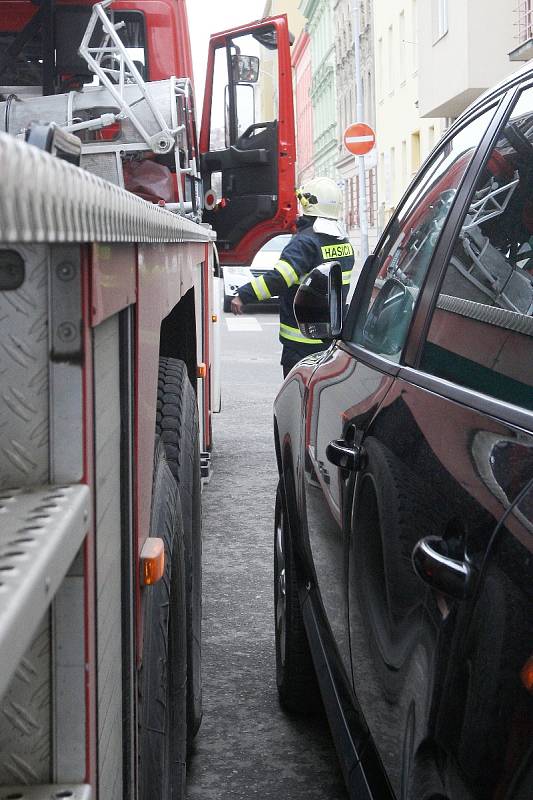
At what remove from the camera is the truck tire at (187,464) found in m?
2.74

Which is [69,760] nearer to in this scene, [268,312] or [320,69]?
[268,312]

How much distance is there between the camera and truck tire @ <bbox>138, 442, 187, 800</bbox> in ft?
6.26

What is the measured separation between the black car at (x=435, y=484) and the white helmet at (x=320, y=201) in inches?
178

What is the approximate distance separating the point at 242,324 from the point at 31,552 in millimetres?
20469

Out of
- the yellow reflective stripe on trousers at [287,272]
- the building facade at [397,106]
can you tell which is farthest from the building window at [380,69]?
the yellow reflective stripe on trousers at [287,272]

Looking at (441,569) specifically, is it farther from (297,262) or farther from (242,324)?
(242,324)

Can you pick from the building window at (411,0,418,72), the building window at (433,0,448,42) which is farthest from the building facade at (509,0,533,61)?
the building window at (411,0,418,72)

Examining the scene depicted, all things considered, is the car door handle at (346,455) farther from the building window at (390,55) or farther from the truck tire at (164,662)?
the building window at (390,55)

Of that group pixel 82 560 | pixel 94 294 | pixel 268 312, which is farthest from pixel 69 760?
pixel 268 312

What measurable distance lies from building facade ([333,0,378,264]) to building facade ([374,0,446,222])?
1.03 metres

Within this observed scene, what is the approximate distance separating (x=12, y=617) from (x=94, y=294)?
46 centimetres

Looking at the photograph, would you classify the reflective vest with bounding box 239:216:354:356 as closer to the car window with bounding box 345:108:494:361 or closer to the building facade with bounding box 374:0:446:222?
the car window with bounding box 345:108:494:361

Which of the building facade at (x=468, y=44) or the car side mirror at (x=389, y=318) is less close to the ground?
the building facade at (x=468, y=44)

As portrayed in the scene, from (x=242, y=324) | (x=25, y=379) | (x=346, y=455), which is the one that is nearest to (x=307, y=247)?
(x=346, y=455)
